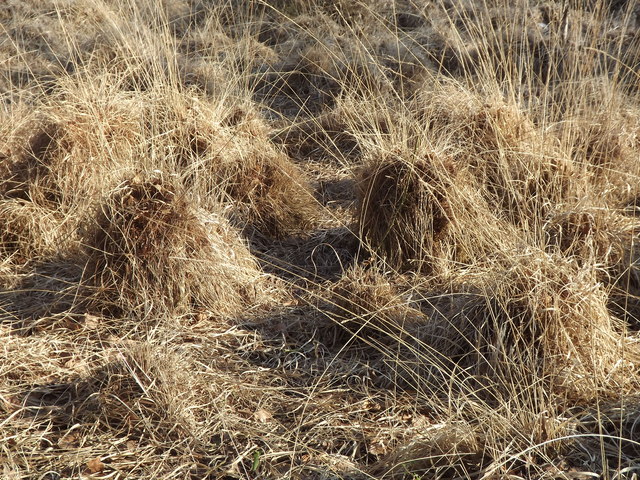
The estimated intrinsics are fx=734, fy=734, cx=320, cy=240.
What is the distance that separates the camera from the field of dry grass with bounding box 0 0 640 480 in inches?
98.7

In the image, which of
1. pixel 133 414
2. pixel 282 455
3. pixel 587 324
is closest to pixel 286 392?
pixel 282 455

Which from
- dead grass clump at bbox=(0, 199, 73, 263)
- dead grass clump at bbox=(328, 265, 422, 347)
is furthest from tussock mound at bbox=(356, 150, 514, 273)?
dead grass clump at bbox=(0, 199, 73, 263)

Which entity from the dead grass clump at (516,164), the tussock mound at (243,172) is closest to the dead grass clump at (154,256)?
the tussock mound at (243,172)

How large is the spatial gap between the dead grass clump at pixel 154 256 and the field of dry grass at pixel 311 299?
0.03 ft

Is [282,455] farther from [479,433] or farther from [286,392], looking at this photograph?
[479,433]

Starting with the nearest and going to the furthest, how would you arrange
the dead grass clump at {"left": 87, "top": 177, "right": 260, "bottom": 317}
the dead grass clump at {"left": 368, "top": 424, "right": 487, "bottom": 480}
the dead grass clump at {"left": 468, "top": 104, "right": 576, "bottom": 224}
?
the dead grass clump at {"left": 368, "top": 424, "right": 487, "bottom": 480} → the dead grass clump at {"left": 87, "top": 177, "right": 260, "bottom": 317} → the dead grass clump at {"left": 468, "top": 104, "right": 576, "bottom": 224}

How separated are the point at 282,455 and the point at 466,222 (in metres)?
1.66

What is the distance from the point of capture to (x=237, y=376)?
298cm

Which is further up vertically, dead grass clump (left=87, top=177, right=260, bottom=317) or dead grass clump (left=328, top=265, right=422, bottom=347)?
dead grass clump (left=87, top=177, right=260, bottom=317)

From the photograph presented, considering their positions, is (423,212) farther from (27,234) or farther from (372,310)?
(27,234)

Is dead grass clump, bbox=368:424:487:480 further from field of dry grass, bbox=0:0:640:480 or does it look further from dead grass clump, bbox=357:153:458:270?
dead grass clump, bbox=357:153:458:270

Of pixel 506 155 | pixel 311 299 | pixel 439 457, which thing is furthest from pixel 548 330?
pixel 506 155

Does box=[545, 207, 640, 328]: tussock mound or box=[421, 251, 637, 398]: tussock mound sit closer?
box=[421, 251, 637, 398]: tussock mound

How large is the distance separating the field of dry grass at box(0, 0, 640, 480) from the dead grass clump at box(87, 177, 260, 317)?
0.01 m
